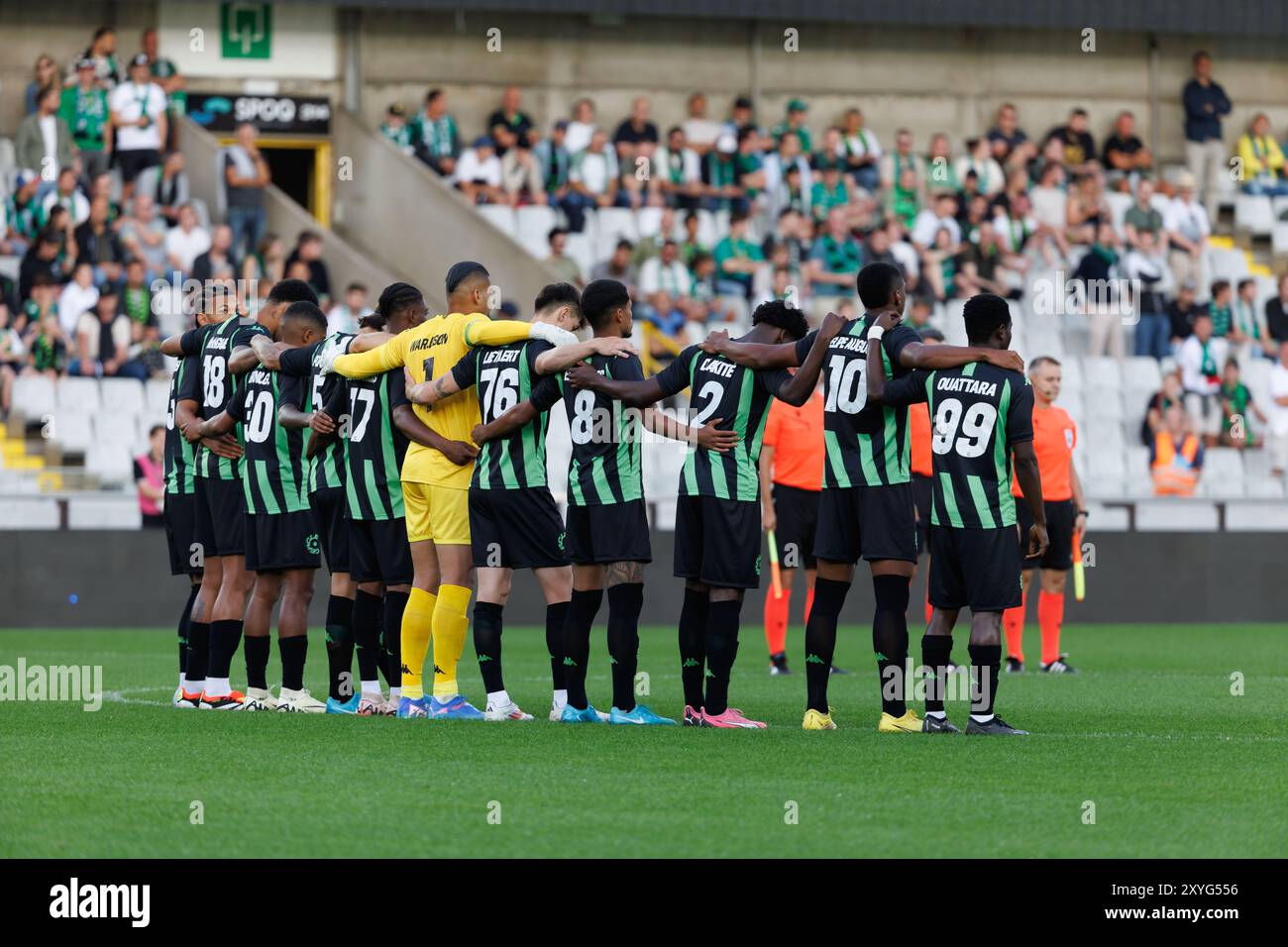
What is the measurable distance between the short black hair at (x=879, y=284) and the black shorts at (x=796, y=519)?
5.04 metres

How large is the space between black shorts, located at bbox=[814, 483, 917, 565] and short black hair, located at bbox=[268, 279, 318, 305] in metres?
3.37

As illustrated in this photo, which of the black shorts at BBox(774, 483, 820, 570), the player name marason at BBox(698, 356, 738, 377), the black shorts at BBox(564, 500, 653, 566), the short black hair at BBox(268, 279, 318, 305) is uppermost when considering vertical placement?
the short black hair at BBox(268, 279, 318, 305)

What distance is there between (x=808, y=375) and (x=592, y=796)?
3034 millimetres

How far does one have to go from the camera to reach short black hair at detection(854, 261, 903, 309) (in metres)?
10.5

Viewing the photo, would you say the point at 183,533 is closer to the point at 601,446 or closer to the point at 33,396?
the point at 601,446

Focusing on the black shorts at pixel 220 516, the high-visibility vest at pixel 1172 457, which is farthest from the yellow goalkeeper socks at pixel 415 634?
the high-visibility vest at pixel 1172 457

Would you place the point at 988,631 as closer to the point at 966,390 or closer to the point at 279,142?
the point at 966,390

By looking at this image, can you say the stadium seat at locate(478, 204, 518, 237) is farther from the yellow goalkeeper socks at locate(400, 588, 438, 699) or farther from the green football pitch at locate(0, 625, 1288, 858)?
the yellow goalkeeper socks at locate(400, 588, 438, 699)

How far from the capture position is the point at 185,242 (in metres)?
23.0

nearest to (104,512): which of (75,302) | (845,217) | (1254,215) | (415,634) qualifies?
(75,302)

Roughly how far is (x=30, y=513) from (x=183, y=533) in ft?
26.8

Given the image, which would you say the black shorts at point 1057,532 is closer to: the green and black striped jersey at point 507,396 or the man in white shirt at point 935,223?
the green and black striped jersey at point 507,396

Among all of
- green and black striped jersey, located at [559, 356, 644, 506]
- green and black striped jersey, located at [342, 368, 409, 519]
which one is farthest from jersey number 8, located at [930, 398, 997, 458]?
green and black striped jersey, located at [342, 368, 409, 519]
